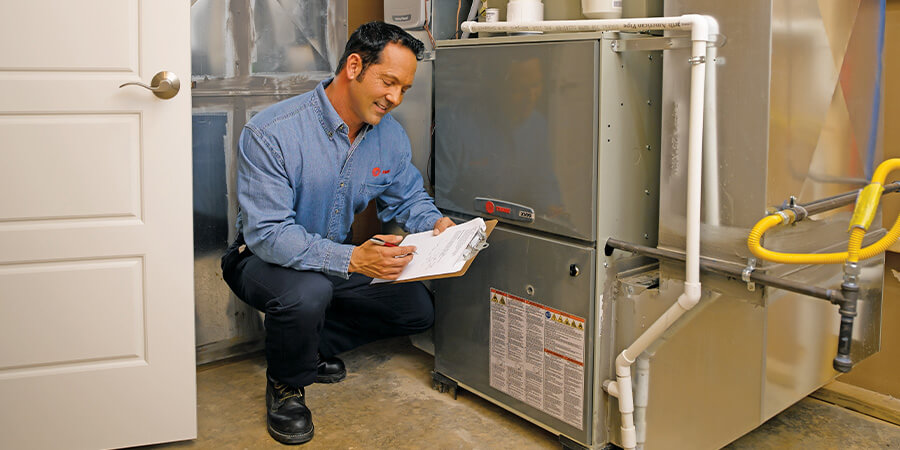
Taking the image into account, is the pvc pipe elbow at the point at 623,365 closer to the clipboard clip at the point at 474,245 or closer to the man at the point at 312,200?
the clipboard clip at the point at 474,245

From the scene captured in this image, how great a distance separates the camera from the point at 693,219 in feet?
5.57

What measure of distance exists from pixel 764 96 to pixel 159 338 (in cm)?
152

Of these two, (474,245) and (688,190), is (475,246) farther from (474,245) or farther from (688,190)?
(688,190)

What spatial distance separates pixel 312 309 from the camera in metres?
2.10

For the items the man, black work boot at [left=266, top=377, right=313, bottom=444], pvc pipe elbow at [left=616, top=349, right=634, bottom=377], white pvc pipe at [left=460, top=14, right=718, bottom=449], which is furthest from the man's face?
pvc pipe elbow at [left=616, top=349, right=634, bottom=377]

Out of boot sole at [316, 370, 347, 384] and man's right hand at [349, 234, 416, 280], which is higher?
man's right hand at [349, 234, 416, 280]

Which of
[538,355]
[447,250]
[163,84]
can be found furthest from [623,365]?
[163,84]

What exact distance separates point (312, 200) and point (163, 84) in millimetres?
508

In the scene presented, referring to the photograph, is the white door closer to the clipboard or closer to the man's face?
the man's face

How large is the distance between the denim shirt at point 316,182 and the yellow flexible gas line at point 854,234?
3.22ft

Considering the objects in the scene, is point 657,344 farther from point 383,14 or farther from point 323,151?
point 383,14

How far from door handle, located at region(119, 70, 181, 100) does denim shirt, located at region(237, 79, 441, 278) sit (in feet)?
0.86

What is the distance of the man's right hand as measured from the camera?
202 cm

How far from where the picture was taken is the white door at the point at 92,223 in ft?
6.15
